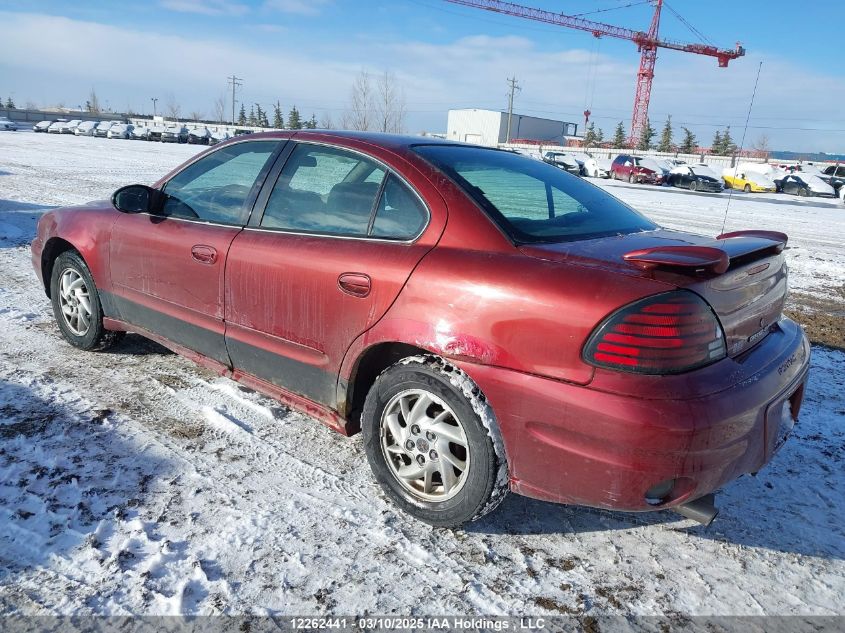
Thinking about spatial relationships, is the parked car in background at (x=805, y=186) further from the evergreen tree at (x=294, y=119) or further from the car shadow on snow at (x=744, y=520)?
the evergreen tree at (x=294, y=119)

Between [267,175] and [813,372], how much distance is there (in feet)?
13.5

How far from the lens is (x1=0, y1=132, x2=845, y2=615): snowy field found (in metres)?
2.21

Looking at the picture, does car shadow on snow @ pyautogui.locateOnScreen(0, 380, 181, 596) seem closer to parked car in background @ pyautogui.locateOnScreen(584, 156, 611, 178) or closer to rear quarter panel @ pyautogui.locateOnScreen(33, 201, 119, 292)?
rear quarter panel @ pyautogui.locateOnScreen(33, 201, 119, 292)

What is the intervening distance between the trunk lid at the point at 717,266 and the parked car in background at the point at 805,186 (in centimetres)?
3442

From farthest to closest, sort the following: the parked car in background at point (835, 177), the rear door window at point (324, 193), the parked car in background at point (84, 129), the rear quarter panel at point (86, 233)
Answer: the parked car in background at point (84, 129) → the parked car in background at point (835, 177) → the rear quarter panel at point (86, 233) → the rear door window at point (324, 193)

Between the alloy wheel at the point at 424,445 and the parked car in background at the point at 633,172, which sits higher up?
the parked car in background at the point at 633,172

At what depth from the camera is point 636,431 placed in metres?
2.06

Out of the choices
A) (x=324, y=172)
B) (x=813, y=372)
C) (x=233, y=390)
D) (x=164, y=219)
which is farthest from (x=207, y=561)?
(x=813, y=372)

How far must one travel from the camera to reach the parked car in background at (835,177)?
32731mm

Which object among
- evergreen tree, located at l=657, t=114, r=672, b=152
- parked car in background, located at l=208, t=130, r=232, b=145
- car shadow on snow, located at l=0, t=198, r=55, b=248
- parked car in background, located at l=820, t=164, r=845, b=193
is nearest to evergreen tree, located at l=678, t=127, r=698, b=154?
evergreen tree, located at l=657, t=114, r=672, b=152

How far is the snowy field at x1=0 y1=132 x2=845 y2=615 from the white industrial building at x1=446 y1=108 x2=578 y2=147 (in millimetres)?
76822

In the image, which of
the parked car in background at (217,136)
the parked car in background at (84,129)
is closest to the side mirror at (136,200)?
the parked car in background at (217,136)

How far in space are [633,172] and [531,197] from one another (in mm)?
32240

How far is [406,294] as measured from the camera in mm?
2543
